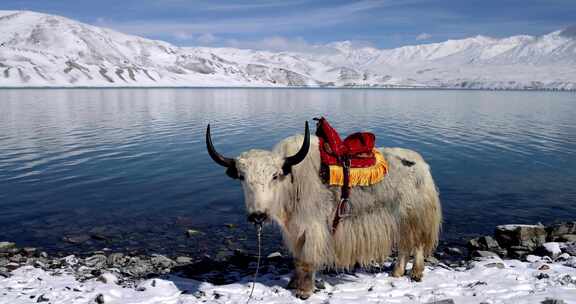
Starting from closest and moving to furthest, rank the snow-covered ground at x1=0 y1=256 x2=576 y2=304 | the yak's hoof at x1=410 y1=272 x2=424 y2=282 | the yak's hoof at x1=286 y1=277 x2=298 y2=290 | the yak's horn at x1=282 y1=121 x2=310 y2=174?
the yak's horn at x1=282 y1=121 x2=310 y2=174, the snow-covered ground at x1=0 y1=256 x2=576 y2=304, the yak's hoof at x1=286 y1=277 x2=298 y2=290, the yak's hoof at x1=410 y1=272 x2=424 y2=282

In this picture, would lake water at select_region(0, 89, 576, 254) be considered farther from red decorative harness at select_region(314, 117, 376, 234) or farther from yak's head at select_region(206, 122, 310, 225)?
yak's head at select_region(206, 122, 310, 225)

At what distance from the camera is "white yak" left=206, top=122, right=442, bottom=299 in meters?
5.14

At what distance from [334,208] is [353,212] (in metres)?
0.29

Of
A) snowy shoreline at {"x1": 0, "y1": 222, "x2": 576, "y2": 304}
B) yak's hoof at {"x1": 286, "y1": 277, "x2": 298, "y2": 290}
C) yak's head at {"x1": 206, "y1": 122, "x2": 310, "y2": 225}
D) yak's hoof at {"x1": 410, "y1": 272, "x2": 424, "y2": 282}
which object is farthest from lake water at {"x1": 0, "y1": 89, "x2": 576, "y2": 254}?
yak's head at {"x1": 206, "y1": 122, "x2": 310, "y2": 225}

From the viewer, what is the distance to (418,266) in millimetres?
6102

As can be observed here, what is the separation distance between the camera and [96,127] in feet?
92.7

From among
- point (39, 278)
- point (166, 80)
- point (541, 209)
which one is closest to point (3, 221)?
point (39, 278)

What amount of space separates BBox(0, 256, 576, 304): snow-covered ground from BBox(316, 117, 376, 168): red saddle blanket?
5.58 ft

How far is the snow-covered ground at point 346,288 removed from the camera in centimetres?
533

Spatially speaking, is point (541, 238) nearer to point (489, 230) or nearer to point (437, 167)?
point (489, 230)

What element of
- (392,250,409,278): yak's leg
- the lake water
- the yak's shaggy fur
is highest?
the yak's shaggy fur

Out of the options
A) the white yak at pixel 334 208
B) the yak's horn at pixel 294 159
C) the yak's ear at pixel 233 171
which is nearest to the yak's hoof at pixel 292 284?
the white yak at pixel 334 208

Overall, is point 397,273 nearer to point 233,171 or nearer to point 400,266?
point 400,266

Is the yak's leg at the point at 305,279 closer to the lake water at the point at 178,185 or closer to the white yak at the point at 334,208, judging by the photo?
the white yak at the point at 334,208
